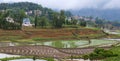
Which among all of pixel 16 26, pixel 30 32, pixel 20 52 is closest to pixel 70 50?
pixel 20 52

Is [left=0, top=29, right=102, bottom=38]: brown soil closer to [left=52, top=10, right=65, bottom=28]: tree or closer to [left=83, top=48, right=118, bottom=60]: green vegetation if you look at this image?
[left=52, top=10, right=65, bottom=28]: tree

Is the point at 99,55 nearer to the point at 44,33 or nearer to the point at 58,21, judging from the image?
the point at 44,33

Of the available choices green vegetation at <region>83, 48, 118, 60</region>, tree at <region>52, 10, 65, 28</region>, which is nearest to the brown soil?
tree at <region>52, 10, 65, 28</region>

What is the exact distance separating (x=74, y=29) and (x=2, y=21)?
20.7 metres

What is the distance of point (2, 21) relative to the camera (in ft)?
289

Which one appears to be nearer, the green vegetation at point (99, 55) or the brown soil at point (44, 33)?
the green vegetation at point (99, 55)

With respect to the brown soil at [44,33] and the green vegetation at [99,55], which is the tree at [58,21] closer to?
the brown soil at [44,33]

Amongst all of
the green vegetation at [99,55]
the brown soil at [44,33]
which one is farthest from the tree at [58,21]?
the green vegetation at [99,55]

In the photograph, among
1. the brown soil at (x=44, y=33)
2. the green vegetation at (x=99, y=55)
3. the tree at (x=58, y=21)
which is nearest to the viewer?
the green vegetation at (x=99, y=55)

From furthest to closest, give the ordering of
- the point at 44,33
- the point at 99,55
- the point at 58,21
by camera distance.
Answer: the point at 58,21 < the point at 44,33 < the point at 99,55

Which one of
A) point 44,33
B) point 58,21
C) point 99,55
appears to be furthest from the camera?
point 58,21

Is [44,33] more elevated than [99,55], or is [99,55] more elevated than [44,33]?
[99,55]

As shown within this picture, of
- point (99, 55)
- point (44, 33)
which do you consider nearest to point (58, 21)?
point (44, 33)

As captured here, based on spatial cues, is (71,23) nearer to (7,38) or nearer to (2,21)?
(2,21)
